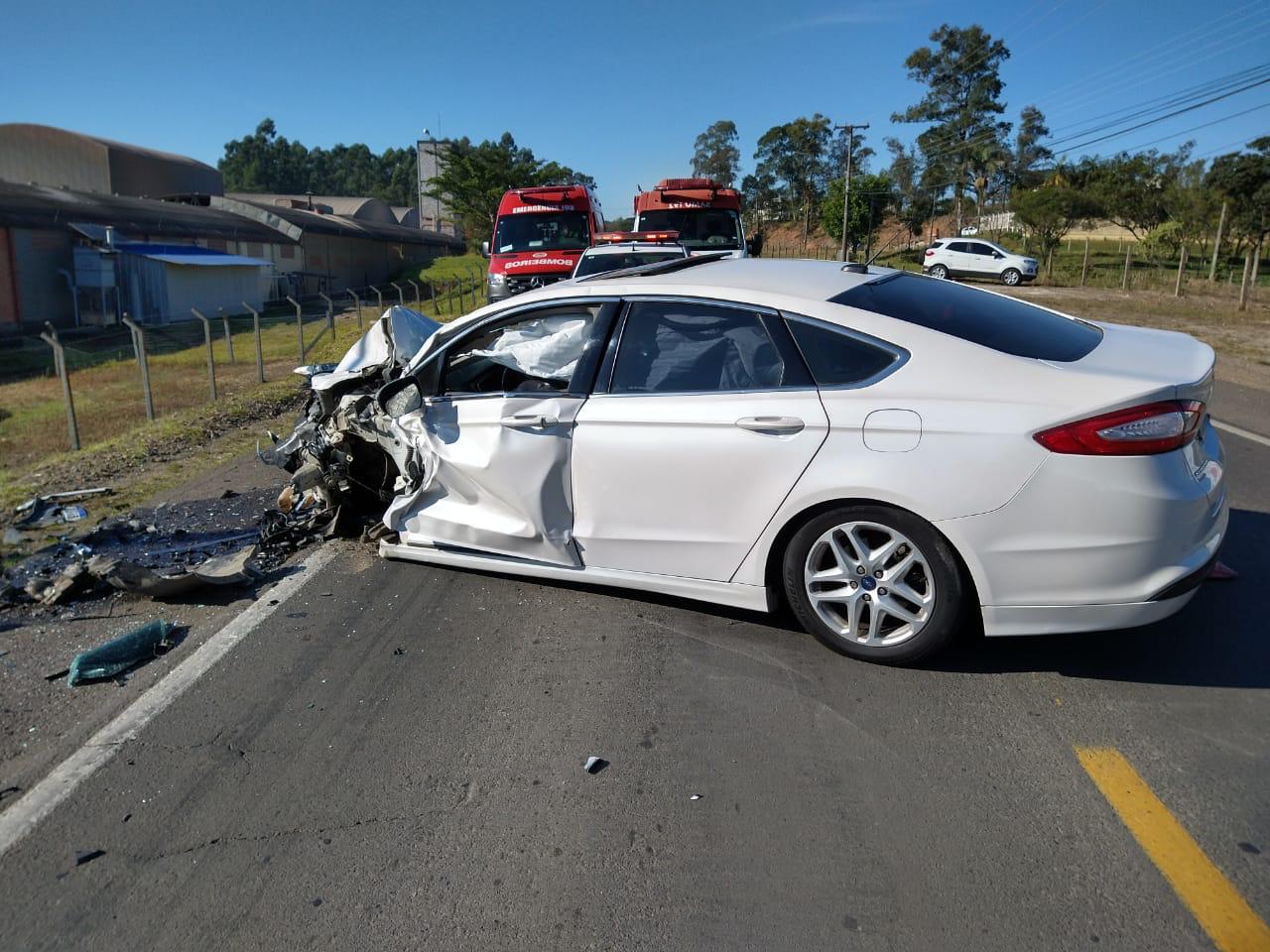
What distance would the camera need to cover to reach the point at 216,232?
116 ft

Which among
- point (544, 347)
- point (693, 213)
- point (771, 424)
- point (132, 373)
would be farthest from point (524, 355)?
point (693, 213)

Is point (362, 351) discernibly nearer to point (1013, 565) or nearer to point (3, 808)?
point (3, 808)

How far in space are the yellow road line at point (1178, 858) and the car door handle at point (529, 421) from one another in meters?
2.61

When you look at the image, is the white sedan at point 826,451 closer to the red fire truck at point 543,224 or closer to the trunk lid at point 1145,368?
the trunk lid at point 1145,368

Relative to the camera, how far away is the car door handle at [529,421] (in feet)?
15.0

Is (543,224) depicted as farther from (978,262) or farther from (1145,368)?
(978,262)

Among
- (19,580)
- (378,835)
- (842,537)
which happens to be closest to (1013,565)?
(842,537)

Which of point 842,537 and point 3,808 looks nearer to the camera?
point 3,808

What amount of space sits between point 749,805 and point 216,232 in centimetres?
3731

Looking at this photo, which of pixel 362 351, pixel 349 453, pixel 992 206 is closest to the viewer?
pixel 349 453

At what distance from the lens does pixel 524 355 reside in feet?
16.8

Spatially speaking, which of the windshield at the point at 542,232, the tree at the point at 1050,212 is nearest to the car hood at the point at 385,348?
the windshield at the point at 542,232

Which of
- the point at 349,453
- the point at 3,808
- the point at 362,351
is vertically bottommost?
the point at 3,808

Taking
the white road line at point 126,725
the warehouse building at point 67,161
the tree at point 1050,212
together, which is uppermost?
the warehouse building at point 67,161
